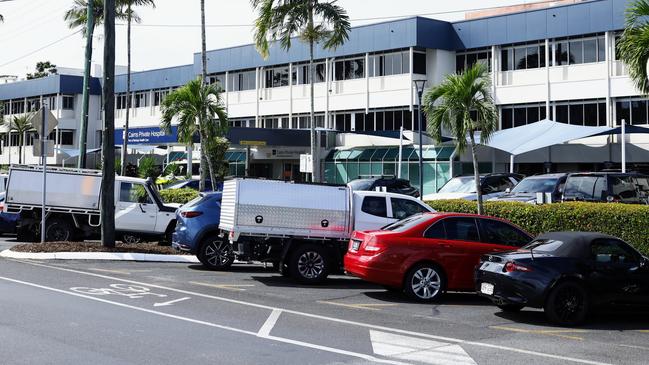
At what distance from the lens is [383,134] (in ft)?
155

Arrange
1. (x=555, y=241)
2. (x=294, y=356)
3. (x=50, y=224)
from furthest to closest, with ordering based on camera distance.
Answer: (x=50, y=224), (x=555, y=241), (x=294, y=356)

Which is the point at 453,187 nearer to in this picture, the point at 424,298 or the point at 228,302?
the point at 424,298

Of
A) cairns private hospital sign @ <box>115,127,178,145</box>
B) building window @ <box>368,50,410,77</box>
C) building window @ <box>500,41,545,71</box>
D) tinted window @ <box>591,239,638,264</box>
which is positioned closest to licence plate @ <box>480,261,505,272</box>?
tinted window @ <box>591,239,638,264</box>

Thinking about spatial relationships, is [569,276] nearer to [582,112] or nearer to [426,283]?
[426,283]

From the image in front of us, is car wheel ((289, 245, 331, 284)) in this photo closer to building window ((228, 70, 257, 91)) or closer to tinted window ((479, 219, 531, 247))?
tinted window ((479, 219, 531, 247))

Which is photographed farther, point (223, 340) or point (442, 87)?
point (442, 87)

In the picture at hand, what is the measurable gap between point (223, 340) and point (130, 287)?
5267 mm

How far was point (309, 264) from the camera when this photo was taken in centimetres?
1570

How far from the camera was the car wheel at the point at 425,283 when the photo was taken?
537 inches

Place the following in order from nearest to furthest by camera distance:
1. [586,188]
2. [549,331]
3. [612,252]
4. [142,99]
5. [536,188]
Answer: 1. [549,331]
2. [612,252]
3. [586,188]
4. [536,188]
5. [142,99]

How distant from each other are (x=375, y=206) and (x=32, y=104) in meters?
66.0

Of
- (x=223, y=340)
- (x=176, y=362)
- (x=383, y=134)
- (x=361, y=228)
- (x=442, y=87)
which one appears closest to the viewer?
(x=176, y=362)

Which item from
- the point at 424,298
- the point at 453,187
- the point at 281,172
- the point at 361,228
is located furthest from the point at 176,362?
the point at 281,172

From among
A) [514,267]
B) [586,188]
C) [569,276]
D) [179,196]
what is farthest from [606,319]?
[179,196]
